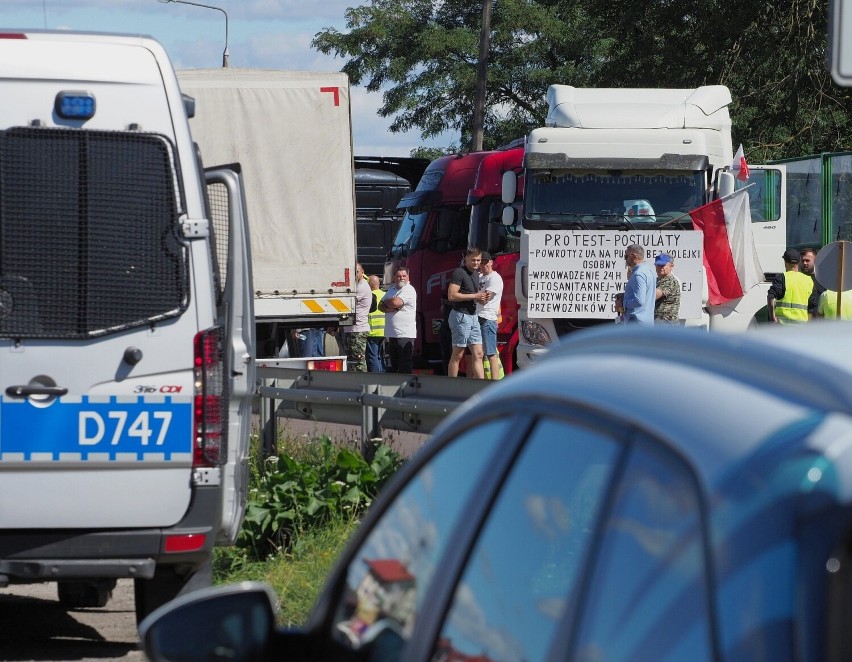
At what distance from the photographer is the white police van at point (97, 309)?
5457mm

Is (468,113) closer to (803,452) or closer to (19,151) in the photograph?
(19,151)

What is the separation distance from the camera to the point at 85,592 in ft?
21.2

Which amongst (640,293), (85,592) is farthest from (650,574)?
(640,293)

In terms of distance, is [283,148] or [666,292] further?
[666,292]

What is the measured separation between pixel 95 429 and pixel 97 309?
0.46m

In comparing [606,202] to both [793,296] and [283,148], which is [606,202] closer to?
[793,296]

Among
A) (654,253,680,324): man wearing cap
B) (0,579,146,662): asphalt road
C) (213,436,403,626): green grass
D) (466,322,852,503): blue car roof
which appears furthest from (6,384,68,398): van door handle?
(654,253,680,324): man wearing cap

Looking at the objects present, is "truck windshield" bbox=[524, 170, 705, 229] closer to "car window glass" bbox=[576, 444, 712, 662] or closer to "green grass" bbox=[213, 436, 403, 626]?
"green grass" bbox=[213, 436, 403, 626]

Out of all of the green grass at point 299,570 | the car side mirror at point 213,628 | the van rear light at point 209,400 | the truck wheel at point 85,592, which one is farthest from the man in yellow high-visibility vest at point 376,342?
the car side mirror at point 213,628

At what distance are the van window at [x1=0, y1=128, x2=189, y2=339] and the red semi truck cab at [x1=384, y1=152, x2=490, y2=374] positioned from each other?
15139 millimetres

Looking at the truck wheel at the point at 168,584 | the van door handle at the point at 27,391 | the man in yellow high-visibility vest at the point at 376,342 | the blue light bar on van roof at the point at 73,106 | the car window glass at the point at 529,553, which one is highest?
the blue light bar on van roof at the point at 73,106

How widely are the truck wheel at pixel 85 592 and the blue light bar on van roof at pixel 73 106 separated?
73.5 inches

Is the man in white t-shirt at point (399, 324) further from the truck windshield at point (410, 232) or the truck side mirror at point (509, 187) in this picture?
the truck windshield at point (410, 232)

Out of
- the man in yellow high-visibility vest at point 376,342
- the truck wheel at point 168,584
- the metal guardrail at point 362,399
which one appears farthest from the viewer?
the man in yellow high-visibility vest at point 376,342
